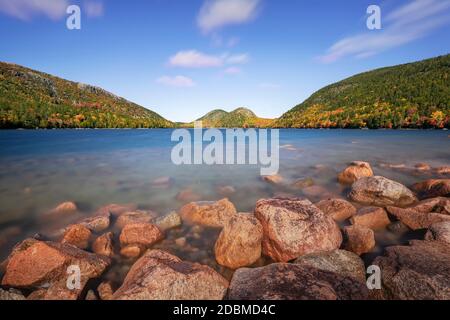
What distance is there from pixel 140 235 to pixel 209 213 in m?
2.36

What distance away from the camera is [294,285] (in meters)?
3.92

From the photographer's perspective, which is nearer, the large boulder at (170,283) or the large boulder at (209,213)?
the large boulder at (170,283)

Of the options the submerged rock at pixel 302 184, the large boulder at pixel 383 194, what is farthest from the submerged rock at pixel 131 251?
the submerged rock at pixel 302 184

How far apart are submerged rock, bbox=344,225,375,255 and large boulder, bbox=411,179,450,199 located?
5785 millimetres

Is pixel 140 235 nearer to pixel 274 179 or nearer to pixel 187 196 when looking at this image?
pixel 187 196

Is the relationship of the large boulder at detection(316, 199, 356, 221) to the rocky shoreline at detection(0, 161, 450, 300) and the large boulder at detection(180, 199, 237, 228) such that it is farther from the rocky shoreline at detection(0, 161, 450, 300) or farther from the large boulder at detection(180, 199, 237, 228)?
the large boulder at detection(180, 199, 237, 228)

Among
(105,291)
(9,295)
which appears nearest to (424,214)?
(105,291)

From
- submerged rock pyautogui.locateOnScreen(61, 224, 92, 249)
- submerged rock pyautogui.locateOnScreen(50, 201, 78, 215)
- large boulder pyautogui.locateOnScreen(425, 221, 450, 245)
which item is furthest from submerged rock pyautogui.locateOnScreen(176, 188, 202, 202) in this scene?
large boulder pyautogui.locateOnScreen(425, 221, 450, 245)

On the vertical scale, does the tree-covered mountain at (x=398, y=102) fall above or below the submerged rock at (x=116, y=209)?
above

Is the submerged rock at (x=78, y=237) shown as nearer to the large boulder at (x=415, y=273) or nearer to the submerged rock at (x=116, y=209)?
the submerged rock at (x=116, y=209)

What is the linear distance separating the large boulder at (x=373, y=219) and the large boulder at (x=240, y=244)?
141 inches

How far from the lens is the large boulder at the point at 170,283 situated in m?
4.01
